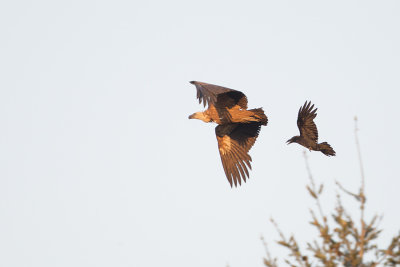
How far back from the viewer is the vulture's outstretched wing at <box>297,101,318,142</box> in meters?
10.9

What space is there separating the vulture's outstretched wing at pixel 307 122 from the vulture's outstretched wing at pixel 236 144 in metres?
0.85

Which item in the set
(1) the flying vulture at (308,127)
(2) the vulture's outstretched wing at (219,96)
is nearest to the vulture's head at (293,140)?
(1) the flying vulture at (308,127)

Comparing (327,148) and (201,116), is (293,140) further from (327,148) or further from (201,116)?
(201,116)

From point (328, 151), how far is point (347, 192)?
577cm

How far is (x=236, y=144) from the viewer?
1171cm

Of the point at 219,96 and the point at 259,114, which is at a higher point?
the point at 219,96

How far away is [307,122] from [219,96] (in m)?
1.73

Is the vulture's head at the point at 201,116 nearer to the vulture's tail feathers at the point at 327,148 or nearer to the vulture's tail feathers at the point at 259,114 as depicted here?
the vulture's tail feathers at the point at 259,114

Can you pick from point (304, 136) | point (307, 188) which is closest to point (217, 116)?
point (304, 136)

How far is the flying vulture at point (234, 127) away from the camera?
35.6 ft

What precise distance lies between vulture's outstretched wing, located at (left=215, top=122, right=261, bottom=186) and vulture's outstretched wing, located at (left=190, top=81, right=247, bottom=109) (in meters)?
0.65

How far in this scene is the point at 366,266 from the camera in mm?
4738

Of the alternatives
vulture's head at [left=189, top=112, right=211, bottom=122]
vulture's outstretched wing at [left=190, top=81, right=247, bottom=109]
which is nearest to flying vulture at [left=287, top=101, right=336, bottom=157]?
vulture's outstretched wing at [left=190, top=81, right=247, bottom=109]

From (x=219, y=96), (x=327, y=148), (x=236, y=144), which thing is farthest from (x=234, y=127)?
(x=327, y=148)
